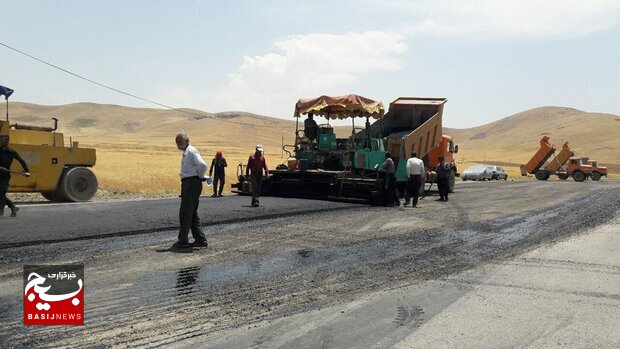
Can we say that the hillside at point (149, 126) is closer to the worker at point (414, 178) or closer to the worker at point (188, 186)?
the worker at point (414, 178)

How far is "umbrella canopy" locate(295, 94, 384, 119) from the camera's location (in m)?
16.7

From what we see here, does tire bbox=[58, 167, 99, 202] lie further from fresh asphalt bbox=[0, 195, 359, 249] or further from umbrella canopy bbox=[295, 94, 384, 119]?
umbrella canopy bbox=[295, 94, 384, 119]

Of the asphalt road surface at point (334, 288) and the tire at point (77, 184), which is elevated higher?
the tire at point (77, 184)

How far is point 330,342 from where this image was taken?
14.0 ft

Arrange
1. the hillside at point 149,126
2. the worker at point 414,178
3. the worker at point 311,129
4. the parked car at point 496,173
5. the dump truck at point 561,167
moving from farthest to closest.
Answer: the hillside at point 149,126 → the parked car at point 496,173 → the dump truck at point 561,167 → the worker at point 311,129 → the worker at point 414,178

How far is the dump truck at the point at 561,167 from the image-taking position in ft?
135

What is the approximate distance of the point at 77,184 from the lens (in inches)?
631

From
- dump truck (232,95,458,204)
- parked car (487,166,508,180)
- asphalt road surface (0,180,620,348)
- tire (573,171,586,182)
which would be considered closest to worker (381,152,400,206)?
dump truck (232,95,458,204)

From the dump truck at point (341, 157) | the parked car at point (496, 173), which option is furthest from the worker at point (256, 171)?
the parked car at point (496, 173)

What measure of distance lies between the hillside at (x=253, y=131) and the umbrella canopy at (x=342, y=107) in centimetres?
5713

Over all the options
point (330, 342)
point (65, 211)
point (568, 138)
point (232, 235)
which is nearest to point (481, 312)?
point (330, 342)

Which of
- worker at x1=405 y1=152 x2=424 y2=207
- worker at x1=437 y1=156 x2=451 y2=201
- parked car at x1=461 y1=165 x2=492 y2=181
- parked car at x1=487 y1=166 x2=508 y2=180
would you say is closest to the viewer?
worker at x1=405 y1=152 x2=424 y2=207

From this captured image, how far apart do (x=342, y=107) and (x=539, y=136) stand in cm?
12646

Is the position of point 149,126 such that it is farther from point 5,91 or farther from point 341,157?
point 341,157
